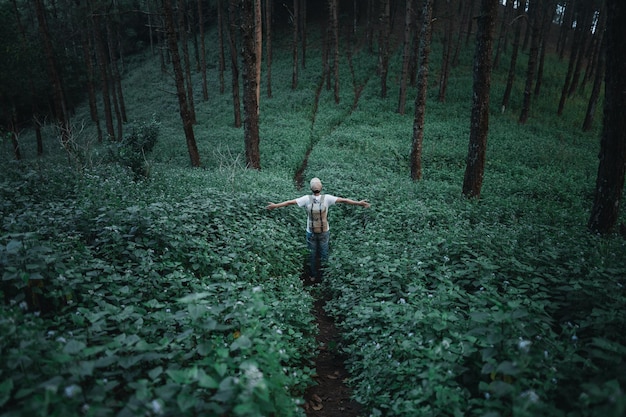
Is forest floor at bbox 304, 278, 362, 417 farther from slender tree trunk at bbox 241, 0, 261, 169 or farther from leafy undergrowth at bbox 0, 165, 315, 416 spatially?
slender tree trunk at bbox 241, 0, 261, 169

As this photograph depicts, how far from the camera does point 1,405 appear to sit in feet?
7.84

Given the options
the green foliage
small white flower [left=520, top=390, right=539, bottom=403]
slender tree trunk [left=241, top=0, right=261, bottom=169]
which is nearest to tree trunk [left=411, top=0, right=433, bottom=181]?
slender tree trunk [left=241, top=0, right=261, bottom=169]

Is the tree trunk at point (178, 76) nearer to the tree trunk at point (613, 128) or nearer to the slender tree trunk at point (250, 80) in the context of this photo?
the slender tree trunk at point (250, 80)

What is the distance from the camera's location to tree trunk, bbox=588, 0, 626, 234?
6543 millimetres

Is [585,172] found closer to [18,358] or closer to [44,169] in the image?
[18,358]

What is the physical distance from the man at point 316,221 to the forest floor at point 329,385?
2297mm

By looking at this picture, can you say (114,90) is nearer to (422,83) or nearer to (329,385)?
Result: (422,83)

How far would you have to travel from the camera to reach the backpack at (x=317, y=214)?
27.5ft

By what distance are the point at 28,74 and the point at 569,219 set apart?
3180cm

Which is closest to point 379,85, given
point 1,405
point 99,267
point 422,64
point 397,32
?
point 397,32

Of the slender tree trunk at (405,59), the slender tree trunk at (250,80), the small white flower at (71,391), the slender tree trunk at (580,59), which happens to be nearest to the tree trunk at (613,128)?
the small white flower at (71,391)

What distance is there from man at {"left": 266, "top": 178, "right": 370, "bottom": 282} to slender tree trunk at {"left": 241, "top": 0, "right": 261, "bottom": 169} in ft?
22.6

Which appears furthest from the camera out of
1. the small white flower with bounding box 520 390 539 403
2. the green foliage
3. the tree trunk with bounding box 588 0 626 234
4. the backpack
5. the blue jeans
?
the green foliage

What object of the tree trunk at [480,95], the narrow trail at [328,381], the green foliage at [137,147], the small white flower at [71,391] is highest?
the tree trunk at [480,95]
